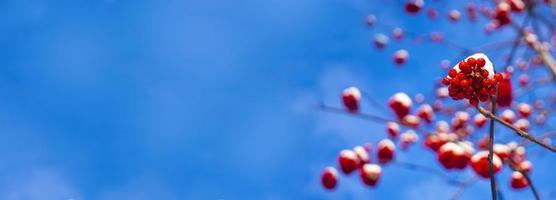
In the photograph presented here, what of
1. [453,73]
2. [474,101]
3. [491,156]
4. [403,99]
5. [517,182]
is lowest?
[491,156]

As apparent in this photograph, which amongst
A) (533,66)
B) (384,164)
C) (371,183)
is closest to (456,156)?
(384,164)

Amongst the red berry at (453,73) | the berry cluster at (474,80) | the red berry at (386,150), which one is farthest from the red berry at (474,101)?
the red berry at (386,150)

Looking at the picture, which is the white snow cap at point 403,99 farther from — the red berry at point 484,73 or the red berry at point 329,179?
the red berry at point 484,73

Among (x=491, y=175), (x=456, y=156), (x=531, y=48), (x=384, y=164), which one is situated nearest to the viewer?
(x=491, y=175)

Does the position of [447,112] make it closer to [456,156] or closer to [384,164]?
[384,164]

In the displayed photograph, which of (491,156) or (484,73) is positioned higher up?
(484,73)

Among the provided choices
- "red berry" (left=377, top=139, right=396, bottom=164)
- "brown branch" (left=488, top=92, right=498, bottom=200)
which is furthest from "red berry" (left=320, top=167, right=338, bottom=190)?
"brown branch" (left=488, top=92, right=498, bottom=200)

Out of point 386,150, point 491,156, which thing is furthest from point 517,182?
point 491,156

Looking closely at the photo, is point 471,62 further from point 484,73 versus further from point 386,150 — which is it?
point 386,150
